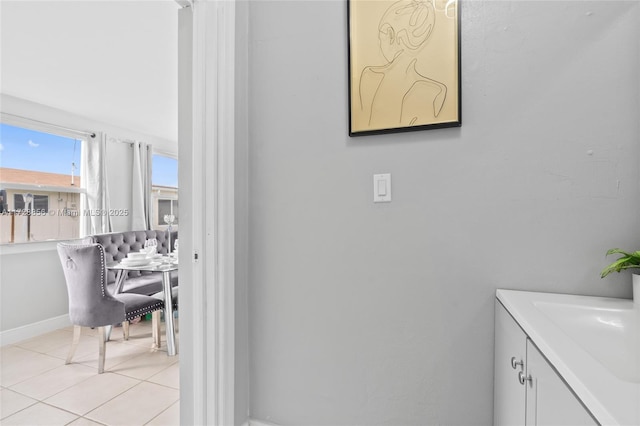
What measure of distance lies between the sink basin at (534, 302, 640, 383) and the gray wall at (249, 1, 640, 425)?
165 millimetres

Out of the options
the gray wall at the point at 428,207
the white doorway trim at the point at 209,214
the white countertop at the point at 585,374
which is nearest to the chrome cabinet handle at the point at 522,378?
the white countertop at the point at 585,374

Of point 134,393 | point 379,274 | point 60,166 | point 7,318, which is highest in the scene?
point 60,166

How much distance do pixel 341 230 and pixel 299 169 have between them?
1.10ft

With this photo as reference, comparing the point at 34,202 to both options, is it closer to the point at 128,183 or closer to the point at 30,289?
the point at 30,289

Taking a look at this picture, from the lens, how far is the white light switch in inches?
51.1

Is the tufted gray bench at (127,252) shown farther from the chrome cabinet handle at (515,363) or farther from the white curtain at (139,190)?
the chrome cabinet handle at (515,363)

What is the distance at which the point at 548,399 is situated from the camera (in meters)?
0.65

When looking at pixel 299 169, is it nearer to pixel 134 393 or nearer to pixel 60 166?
pixel 134 393

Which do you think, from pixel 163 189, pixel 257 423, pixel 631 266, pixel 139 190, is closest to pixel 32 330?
pixel 139 190

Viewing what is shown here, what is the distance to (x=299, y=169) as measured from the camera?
1444 millimetres

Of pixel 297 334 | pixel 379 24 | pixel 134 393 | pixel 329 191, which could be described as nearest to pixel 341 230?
pixel 329 191

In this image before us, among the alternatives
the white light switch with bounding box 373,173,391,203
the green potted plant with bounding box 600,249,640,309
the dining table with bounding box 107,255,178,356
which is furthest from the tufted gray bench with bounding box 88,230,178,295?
the green potted plant with bounding box 600,249,640,309

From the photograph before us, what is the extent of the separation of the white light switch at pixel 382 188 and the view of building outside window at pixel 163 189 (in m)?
4.00

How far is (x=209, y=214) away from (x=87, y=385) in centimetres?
191
